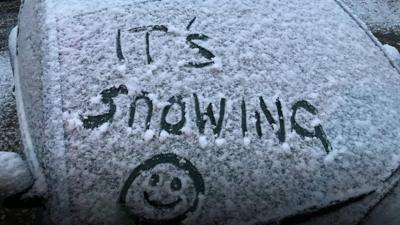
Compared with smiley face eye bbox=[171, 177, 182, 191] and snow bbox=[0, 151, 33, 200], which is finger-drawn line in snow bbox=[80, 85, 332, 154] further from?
snow bbox=[0, 151, 33, 200]

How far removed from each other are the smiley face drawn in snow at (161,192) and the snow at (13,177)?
335mm

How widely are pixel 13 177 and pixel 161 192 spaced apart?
499 millimetres

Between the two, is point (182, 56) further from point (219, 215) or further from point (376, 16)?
point (376, 16)

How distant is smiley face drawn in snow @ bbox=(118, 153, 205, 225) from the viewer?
1.39 metres

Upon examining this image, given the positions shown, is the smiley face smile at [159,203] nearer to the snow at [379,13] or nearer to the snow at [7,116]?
the snow at [7,116]

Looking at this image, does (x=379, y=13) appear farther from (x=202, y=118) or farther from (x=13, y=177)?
(x=13, y=177)

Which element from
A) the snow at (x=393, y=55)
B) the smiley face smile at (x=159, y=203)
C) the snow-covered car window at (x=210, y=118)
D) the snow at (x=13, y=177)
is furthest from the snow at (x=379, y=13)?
the snow at (x=13, y=177)

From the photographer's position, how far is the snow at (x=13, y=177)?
1.43 m

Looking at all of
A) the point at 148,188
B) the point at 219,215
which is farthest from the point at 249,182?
the point at 148,188

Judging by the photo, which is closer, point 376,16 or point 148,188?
point 148,188

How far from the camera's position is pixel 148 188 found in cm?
139

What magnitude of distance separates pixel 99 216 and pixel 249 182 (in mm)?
495

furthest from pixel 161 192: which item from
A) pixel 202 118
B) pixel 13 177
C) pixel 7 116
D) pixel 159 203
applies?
pixel 7 116

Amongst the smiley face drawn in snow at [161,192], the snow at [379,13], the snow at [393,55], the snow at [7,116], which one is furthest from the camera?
the snow at [379,13]
